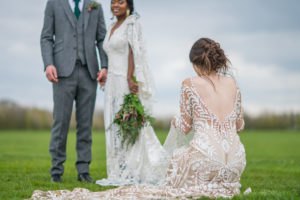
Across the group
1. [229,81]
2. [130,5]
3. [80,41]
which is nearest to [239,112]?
[229,81]

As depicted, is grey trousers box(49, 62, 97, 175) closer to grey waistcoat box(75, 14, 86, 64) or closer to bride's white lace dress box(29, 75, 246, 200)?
grey waistcoat box(75, 14, 86, 64)

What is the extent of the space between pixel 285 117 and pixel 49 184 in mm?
63690

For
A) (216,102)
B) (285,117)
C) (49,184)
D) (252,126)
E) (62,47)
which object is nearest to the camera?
(216,102)

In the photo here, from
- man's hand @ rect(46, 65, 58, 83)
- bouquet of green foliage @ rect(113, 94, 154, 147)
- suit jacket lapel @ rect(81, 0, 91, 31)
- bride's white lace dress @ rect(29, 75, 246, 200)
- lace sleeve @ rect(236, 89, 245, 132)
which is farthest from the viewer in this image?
suit jacket lapel @ rect(81, 0, 91, 31)

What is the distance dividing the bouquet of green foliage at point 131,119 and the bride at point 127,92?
10cm

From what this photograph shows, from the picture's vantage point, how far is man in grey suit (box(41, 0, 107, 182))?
571 cm

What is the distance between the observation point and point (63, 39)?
5781 millimetres

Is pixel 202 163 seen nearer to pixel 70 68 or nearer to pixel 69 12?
pixel 70 68

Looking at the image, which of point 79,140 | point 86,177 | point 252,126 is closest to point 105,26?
point 79,140

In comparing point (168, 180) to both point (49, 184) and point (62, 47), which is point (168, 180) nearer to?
point (49, 184)

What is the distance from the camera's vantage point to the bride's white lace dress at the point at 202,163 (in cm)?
389

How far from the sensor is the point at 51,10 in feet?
19.1

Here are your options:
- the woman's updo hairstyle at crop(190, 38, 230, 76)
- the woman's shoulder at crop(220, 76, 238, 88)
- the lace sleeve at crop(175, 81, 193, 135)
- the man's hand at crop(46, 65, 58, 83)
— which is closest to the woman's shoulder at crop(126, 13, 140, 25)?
the man's hand at crop(46, 65, 58, 83)

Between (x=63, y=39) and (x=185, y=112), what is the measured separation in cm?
255
